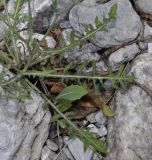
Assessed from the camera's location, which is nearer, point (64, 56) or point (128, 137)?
point (128, 137)

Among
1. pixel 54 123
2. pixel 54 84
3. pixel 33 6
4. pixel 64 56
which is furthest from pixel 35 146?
pixel 33 6

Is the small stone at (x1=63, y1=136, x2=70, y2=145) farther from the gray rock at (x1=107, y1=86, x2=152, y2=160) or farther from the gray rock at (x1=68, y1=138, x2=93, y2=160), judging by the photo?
the gray rock at (x1=107, y1=86, x2=152, y2=160)

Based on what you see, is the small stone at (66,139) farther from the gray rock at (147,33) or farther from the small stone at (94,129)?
the gray rock at (147,33)

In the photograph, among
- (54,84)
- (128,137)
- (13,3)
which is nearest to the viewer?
(128,137)

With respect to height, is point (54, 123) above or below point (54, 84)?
below

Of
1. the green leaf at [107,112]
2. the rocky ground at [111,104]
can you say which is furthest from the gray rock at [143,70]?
the green leaf at [107,112]

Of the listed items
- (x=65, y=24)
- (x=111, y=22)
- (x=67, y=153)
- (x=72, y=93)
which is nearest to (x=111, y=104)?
(x=72, y=93)

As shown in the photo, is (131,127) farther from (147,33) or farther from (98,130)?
(147,33)

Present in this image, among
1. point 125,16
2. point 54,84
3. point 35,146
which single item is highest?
point 125,16

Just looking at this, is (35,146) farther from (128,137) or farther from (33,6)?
(33,6)
